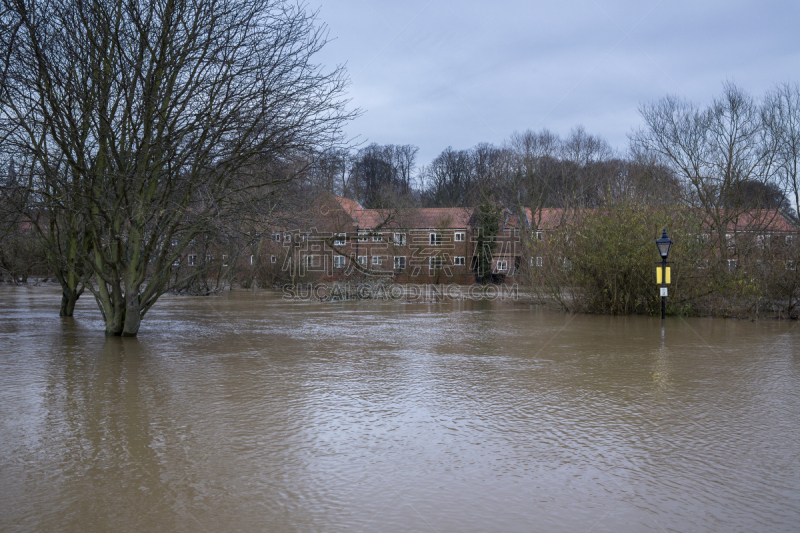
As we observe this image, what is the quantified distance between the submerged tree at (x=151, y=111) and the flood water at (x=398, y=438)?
245cm

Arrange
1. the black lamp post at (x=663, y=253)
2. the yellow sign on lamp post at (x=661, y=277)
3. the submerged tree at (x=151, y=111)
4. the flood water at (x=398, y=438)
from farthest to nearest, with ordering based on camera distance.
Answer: the yellow sign on lamp post at (x=661, y=277) → the black lamp post at (x=663, y=253) → the submerged tree at (x=151, y=111) → the flood water at (x=398, y=438)

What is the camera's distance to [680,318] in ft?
67.5

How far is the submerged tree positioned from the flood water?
2.45 meters

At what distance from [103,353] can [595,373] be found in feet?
27.1

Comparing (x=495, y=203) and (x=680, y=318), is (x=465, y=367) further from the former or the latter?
(x=495, y=203)

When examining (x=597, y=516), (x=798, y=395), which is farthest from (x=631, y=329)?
(x=597, y=516)

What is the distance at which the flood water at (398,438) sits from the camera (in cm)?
423

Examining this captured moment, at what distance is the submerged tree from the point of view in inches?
462

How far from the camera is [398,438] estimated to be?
5.98 meters

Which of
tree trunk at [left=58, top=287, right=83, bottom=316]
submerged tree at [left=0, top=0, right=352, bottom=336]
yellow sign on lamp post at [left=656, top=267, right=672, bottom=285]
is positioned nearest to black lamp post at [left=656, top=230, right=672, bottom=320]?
yellow sign on lamp post at [left=656, top=267, right=672, bottom=285]

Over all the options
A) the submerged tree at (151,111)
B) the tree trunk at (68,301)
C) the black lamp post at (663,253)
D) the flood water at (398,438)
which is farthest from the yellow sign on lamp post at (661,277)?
the tree trunk at (68,301)

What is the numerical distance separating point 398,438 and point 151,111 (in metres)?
8.72

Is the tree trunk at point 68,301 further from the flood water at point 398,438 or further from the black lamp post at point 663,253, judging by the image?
the black lamp post at point 663,253

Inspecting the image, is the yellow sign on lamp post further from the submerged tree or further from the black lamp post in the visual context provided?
the submerged tree
